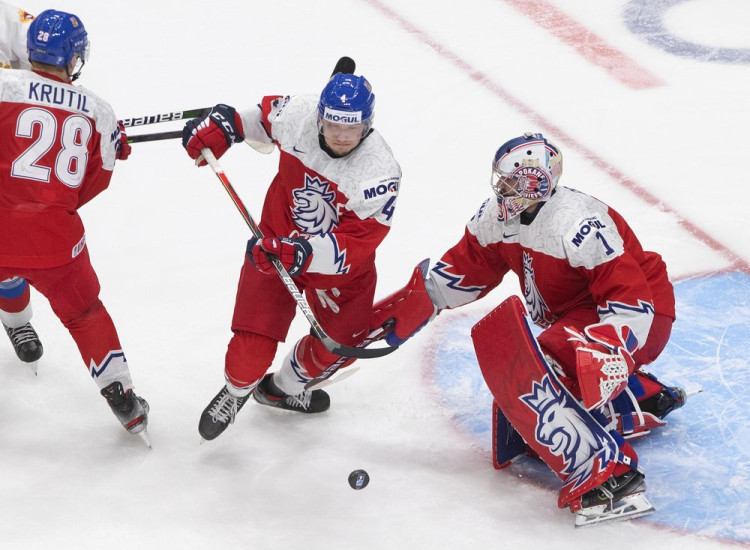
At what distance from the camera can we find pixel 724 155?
5.16m

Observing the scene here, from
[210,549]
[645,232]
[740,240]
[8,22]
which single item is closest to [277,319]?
[210,549]

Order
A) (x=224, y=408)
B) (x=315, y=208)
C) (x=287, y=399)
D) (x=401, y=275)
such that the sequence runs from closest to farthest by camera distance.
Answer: (x=315, y=208) < (x=224, y=408) < (x=287, y=399) < (x=401, y=275)

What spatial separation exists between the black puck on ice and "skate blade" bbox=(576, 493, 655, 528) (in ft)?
2.08

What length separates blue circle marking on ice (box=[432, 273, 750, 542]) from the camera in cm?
331

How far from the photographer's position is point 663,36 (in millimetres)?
6070

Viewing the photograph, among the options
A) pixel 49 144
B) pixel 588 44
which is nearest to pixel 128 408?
pixel 49 144

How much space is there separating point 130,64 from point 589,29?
251 cm

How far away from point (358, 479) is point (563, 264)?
89 cm

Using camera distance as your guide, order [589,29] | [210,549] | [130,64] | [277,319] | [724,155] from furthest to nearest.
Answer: [589,29] < [130,64] < [724,155] < [277,319] < [210,549]

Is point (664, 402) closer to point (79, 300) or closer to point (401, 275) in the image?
point (401, 275)

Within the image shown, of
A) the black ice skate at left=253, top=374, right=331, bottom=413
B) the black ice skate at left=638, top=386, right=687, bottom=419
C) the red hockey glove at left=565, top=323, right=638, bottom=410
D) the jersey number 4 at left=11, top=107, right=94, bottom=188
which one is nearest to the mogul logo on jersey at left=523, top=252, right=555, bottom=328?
the red hockey glove at left=565, top=323, right=638, bottom=410

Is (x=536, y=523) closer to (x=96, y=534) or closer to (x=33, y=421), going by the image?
(x=96, y=534)

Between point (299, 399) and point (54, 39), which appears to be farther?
point (299, 399)

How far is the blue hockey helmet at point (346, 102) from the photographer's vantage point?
3117 millimetres
